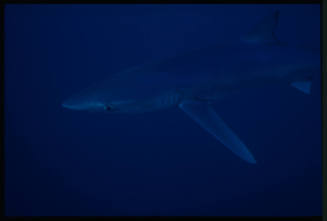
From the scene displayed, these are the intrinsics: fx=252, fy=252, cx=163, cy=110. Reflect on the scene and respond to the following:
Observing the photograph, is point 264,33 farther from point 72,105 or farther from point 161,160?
point 161,160

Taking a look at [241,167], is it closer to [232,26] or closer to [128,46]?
[128,46]

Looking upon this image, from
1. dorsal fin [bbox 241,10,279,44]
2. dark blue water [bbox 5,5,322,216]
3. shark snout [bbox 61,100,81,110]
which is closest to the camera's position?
shark snout [bbox 61,100,81,110]

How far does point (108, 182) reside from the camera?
5.92m

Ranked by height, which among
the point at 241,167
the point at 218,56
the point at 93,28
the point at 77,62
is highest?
the point at 93,28

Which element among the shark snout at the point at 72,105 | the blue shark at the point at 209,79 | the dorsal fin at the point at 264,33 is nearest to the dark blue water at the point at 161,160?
the dorsal fin at the point at 264,33

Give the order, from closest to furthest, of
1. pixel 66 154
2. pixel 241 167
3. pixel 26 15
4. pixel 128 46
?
pixel 241 167, pixel 66 154, pixel 26 15, pixel 128 46

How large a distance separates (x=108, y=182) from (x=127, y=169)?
0.53 meters

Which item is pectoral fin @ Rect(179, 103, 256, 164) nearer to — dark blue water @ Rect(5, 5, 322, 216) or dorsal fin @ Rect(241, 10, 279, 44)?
dorsal fin @ Rect(241, 10, 279, 44)

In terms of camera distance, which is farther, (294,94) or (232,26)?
(232,26)

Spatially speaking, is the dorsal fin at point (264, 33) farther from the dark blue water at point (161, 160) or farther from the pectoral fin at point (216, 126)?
the dark blue water at point (161, 160)

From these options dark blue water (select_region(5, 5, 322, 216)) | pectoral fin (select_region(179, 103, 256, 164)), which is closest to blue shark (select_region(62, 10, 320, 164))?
pectoral fin (select_region(179, 103, 256, 164))

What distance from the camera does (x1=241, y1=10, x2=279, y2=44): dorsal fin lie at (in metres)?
2.81

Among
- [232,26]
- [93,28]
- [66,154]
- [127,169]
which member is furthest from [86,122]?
[232,26]

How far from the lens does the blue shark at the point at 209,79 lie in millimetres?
2225
